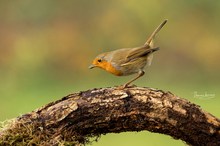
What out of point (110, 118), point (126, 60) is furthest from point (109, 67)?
point (110, 118)

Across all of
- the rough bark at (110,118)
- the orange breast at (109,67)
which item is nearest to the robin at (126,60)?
the orange breast at (109,67)

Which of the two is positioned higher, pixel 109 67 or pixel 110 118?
pixel 109 67

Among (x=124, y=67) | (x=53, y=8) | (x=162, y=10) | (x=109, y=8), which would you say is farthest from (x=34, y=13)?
(x=124, y=67)

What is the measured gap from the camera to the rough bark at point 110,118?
6.27 metres

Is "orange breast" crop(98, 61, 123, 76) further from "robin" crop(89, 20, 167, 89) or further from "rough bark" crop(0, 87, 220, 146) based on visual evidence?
"rough bark" crop(0, 87, 220, 146)

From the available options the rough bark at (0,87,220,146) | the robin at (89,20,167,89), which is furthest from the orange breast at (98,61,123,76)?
the rough bark at (0,87,220,146)

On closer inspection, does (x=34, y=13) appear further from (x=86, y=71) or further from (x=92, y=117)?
(x=92, y=117)

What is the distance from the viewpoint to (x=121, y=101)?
6312mm

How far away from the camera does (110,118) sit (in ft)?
20.6

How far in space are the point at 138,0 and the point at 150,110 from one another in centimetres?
927

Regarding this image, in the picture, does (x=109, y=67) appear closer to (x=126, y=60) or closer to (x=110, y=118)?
(x=126, y=60)

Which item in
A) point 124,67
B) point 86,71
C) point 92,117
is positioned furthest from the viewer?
point 86,71

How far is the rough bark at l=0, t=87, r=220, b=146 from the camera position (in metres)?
6.27

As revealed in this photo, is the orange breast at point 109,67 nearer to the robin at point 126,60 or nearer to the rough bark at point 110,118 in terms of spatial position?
the robin at point 126,60
